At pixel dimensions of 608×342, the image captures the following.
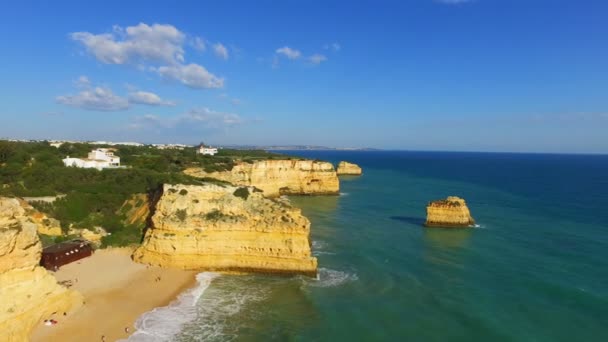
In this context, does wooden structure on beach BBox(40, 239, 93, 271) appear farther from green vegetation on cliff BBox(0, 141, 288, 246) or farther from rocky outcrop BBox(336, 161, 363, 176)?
rocky outcrop BBox(336, 161, 363, 176)

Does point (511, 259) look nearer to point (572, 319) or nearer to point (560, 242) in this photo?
point (560, 242)

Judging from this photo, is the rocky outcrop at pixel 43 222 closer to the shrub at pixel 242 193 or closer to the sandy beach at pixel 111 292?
the sandy beach at pixel 111 292

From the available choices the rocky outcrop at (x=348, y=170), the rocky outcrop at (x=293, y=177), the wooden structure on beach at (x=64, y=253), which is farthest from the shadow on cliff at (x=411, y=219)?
the rocky outcrop at (x=348, y=170)

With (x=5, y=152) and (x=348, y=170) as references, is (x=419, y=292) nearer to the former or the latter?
(x=5, y=152)

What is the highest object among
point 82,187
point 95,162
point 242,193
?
point 95,162

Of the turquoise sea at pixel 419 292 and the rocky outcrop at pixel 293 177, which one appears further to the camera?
the rocky outcrop at pixel 293 177

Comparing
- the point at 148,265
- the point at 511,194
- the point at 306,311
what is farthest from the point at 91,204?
the point at 511,194

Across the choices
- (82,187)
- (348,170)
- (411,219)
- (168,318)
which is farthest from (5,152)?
(348,170)
